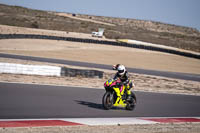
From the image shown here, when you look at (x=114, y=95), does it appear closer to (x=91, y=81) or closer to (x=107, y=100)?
(x=107, y=100)

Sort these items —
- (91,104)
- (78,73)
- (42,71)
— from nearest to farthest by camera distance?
1. (91,104)
2. (42,71)
3. (78,73)

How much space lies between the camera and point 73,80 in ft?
56.7

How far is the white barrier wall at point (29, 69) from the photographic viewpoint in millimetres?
16703

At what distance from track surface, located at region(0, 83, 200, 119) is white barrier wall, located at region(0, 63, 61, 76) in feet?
11.0

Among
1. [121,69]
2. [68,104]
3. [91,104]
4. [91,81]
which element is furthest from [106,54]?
[121,69]

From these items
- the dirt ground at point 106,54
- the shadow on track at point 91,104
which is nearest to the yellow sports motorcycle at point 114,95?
the shadow on track at point 91,104

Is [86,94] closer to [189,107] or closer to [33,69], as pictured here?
[189,107]

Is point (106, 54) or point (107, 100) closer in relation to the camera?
point (107, 100)

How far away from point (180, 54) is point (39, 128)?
1480 inches

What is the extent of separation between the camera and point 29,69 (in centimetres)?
1705

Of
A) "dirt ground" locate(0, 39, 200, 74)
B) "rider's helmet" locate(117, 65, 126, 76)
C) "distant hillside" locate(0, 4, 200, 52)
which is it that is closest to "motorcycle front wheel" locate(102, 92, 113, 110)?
"rider's helmet" locate(117, 65, 126, 76)

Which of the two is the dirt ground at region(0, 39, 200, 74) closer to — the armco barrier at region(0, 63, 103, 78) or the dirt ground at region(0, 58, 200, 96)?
the dirt ground at region(0, 58, 200, 96)

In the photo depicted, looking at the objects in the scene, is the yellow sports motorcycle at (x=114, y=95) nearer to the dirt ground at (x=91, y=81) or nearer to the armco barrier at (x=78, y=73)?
the dirt ground at (x=91, y=81)

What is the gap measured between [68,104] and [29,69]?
23.6ft
